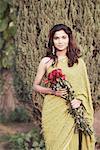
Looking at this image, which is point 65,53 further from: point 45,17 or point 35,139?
point 35,139

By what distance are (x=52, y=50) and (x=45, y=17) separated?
6.45 feet

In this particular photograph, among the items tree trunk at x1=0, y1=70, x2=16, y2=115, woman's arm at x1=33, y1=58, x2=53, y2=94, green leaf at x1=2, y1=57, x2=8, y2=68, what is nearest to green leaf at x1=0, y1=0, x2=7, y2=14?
green leaf at x1=2, y1=57, x2=8, y2=68

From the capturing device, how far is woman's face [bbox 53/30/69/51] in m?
4.04

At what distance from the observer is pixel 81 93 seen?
4.03 m

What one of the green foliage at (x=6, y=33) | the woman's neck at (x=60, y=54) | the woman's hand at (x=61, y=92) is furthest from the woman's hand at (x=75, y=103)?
the green foliage at (x=6, y=33)

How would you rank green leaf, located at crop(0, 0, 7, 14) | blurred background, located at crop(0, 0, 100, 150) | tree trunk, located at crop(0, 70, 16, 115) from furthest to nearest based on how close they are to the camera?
tree trunk, located at crop(0, 70, 16, 115) → green leaf, located at crop(0, 0, 7, 14) → blurred background, located at crop(0, 0, 100, 150)

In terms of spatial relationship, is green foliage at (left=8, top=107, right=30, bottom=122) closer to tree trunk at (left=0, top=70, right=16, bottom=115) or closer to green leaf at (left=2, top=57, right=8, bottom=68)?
tree trunk at (left=0, top=70, right=16, bottom=115)

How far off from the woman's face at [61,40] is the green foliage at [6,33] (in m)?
3.59

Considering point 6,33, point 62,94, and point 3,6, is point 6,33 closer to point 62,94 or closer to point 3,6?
point 3,6

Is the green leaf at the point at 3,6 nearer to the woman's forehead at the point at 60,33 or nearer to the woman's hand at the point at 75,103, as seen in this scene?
the woman's forehead at the point at 60,33

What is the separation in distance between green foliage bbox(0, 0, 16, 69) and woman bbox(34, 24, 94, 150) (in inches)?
Result: 141

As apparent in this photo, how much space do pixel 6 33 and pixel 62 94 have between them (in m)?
4.15

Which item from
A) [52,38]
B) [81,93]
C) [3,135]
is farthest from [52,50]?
[3,135]

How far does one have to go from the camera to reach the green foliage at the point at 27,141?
6.39m
